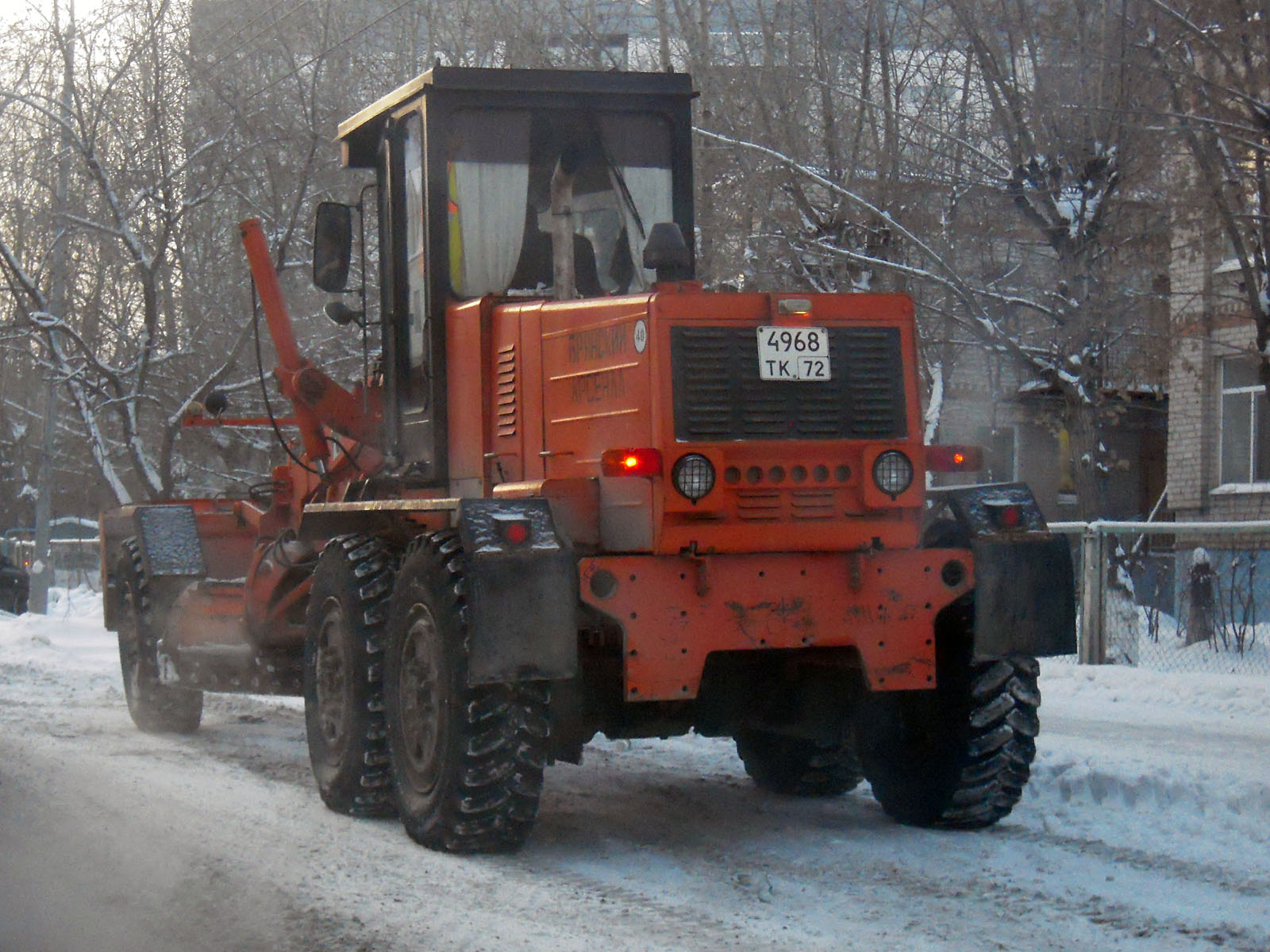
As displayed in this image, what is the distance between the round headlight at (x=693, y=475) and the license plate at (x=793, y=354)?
446mm

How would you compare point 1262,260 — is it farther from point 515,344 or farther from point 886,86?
point 515,344

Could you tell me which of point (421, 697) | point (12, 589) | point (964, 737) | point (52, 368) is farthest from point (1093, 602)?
point (12, 589)

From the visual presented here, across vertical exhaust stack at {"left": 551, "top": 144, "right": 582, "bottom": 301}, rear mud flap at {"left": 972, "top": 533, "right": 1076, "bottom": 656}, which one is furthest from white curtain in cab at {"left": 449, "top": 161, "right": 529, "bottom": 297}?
rear mud flap at {"left": 972, "top": 533, "right": 1076, "bottom": 656}

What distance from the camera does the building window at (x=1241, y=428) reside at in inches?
871

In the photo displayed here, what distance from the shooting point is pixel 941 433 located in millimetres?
23250

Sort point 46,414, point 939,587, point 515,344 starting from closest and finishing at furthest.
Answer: point 939,587, point 515,344, point 46,414

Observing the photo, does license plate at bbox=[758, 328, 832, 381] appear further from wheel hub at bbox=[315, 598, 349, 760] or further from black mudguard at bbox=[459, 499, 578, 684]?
wheel hub at bbox=[315, 598, 349, 760]

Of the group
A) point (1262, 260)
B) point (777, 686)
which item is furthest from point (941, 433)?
point (777, 686)

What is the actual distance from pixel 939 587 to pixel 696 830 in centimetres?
152

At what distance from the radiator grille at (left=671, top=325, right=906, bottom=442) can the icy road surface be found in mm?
1674

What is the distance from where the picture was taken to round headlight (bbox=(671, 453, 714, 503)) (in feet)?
21.7

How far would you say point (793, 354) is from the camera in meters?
6.84

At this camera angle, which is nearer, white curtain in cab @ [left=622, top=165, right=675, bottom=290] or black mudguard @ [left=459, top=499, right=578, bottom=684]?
black mudguard @ [left=459, top=499, right=578, bottom=684]

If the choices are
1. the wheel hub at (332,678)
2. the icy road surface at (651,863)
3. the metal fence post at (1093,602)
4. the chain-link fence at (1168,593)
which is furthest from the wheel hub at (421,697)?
the metal fence post at (1093,602)
